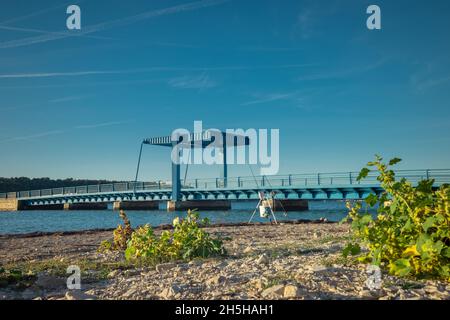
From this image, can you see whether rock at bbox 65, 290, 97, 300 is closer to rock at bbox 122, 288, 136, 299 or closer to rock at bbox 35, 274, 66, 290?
rock at bbox 122, 288, 136, 299

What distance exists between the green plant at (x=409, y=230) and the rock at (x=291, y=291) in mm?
1214

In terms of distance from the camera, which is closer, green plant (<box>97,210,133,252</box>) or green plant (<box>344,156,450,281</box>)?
green plant (<box>344,156,450,281</box>)

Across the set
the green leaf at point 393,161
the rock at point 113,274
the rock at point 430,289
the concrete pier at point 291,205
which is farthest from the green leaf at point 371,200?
the concrete pier at point 291,205

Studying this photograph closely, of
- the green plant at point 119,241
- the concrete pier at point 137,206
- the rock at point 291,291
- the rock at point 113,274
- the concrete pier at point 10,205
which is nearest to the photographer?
the rock at point 291,291

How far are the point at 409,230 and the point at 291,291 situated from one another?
5.62 ft

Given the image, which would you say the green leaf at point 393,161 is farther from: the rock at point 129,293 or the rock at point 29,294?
the rock at point 29,294

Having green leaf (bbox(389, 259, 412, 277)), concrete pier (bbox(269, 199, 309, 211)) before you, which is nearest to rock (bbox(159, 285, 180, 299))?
green leaf (bbox(389, 259, 412, 277))

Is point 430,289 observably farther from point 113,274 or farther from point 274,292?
point 113,274

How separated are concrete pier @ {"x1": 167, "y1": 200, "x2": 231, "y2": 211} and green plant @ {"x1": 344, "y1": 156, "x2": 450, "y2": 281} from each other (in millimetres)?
52382

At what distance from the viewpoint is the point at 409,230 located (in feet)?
15.5

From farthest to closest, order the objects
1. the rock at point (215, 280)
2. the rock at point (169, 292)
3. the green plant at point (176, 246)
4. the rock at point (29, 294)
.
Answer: the green plant at point (176, 246)
the rock at point (29, 294)
the rock at point (215, 280)
the rock at point (169, 292)

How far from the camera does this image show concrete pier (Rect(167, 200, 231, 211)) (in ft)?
187

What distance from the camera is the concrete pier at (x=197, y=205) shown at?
56906 millimetres
